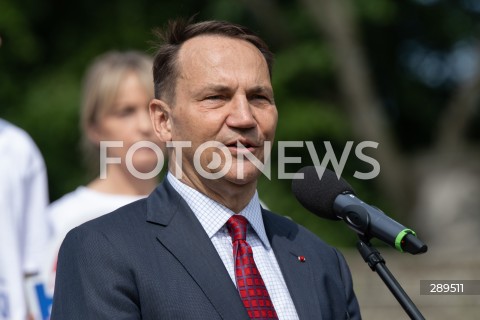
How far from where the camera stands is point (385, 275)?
2750 mm

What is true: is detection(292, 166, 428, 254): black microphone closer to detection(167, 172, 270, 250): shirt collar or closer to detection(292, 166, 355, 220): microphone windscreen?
detection(292, 166, 355, 220): microphone windscreen

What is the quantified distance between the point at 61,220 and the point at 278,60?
21.3 ft

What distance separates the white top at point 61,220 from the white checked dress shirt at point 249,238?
1.85 m

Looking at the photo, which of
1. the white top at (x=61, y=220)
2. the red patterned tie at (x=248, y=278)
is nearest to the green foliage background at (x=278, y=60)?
the white top at (x=61, y=220)

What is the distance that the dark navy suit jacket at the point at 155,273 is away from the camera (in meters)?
2.77

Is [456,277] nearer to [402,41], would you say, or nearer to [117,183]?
[117,183]

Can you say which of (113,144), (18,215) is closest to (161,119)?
(18,215)

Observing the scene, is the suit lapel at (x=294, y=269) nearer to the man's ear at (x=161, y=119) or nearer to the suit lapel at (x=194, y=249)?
the suit lapel at (x=194, y=249)

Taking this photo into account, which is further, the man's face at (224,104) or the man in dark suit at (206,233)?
the man's face at (224,104)

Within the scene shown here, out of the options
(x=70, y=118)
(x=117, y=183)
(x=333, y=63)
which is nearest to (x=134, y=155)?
(x=117, y=183)

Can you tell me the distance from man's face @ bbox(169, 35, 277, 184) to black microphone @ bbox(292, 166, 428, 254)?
0.16 metres

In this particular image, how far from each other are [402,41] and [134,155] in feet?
28.5

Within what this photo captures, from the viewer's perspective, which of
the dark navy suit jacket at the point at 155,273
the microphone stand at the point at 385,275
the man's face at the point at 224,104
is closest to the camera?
the microphone stand at the point at 385,275

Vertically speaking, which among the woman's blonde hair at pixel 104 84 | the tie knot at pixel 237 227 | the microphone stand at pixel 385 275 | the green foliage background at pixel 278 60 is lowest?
the microphone stand at pixel 385 275
